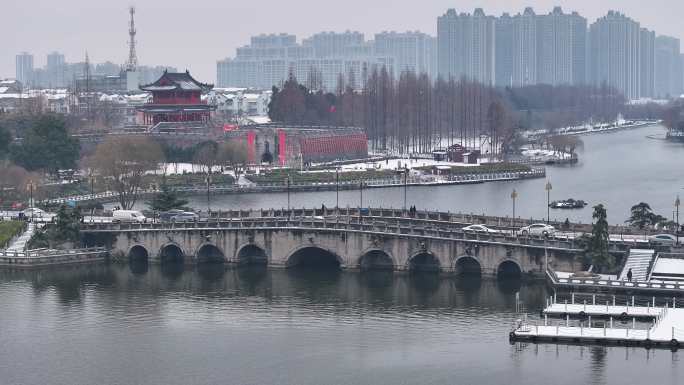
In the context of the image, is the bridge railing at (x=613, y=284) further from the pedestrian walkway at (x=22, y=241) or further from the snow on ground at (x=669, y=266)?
the pedestrian walkway at (x=22, y=241)

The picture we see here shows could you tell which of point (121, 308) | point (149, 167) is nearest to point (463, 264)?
point (121, 308)

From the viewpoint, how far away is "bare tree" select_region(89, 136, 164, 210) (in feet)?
319

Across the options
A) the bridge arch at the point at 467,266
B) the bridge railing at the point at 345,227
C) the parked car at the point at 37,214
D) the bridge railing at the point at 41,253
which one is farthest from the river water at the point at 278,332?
the parked car at the point at 37,214

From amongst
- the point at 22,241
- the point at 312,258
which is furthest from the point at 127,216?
the point at 312,258

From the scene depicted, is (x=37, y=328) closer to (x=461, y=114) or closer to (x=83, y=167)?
(x=83, y=167)

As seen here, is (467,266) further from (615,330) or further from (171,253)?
(171,253)

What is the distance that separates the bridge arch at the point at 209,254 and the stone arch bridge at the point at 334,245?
47 millimetres

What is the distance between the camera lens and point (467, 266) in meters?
68.2

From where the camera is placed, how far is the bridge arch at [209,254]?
73.2m

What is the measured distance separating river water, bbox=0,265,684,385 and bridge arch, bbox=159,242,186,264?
1747mm

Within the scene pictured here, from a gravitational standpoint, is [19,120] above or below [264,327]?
above

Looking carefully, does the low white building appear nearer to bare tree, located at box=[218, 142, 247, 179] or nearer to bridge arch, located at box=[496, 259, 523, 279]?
bare tree, located at box=[218, 142, 247, 179]

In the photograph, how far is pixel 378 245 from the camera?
69312mm

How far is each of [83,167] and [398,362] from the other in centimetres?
6607
